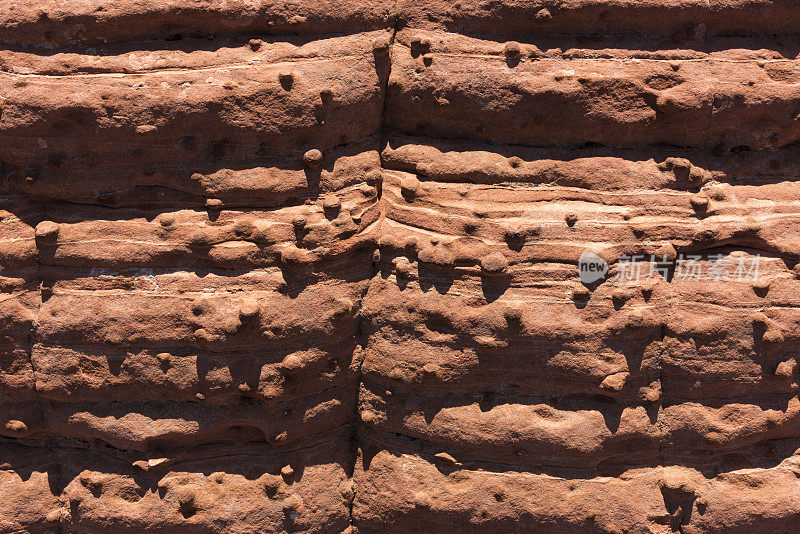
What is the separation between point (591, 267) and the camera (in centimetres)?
295

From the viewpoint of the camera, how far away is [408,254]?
3062 millimetres

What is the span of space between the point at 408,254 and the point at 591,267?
889mm

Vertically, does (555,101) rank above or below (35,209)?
above

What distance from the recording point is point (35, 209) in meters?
3.00

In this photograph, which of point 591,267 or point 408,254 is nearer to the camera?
point 591,267

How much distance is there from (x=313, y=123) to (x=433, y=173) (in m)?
0.64

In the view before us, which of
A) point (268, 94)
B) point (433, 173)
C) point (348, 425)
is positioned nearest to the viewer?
point (268, 94)

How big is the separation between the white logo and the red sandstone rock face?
0.12 feet

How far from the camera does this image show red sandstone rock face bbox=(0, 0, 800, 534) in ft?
9.38

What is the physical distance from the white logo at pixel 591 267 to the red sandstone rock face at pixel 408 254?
0.12ft

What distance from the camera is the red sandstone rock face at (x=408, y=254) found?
286cm

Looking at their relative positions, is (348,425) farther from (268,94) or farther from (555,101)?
(555,101)

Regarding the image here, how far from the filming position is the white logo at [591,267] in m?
2.94

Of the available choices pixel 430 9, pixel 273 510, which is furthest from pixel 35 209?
pixel 430 9
